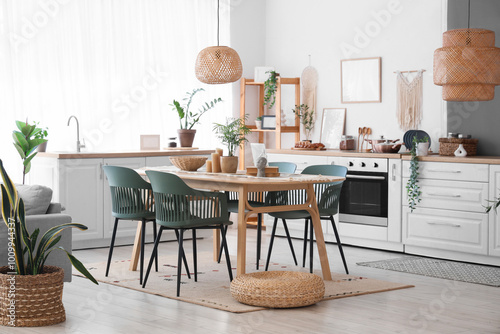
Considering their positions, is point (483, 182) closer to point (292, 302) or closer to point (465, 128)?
point (465, 128)

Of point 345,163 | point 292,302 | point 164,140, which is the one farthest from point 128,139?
point 292,302

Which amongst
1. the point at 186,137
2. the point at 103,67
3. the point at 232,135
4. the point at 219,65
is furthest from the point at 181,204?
the point at 103,67

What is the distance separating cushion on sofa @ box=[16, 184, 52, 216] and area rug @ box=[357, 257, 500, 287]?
2733 millimetres

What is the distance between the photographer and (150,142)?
774 cm

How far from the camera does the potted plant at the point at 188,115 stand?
25.5 ft

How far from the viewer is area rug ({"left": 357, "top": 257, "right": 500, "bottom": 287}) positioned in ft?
18.5

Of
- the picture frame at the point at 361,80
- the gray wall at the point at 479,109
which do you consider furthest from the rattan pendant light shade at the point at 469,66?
the picture frame at the point at 361,80

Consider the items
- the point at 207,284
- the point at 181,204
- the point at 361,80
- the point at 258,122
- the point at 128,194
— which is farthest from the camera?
the point at 258,122

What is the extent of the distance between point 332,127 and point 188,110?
5.30ft

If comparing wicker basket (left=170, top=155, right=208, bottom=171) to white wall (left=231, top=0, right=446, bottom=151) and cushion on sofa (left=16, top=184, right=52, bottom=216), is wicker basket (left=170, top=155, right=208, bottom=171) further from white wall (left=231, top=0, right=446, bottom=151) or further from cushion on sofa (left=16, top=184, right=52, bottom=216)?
white wall (left=231, top=0, right=446, bottom=151)

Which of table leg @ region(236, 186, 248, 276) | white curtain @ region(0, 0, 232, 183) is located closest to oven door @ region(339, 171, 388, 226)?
white curtain @ region(0, 0, 232, 183)

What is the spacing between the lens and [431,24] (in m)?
7.17

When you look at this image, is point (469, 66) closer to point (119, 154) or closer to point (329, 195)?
point (329, 195)

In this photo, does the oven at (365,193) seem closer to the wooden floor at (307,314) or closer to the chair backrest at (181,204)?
the wooden floor at (307,314)
